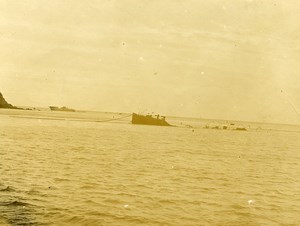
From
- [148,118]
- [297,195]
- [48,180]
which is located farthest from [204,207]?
[148,118]

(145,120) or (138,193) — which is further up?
(145,120)

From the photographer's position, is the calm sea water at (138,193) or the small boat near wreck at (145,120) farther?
the small boat near wreck at (145,120)

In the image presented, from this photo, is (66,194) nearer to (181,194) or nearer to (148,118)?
(181,194)

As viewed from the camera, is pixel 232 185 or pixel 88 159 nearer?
pixel 232 185

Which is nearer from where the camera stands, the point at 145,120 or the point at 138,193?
the point at 138,193

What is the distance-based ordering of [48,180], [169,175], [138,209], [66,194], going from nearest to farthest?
1. [138,209]
2. [66,194]
3. [48,180]
4. [169,175]

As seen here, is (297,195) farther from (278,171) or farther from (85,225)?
(85,225)

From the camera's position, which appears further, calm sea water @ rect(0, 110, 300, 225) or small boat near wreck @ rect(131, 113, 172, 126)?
small boat near wreck @ rect(131, 113, 172, 126)

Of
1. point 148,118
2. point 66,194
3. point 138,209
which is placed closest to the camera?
point 138,209

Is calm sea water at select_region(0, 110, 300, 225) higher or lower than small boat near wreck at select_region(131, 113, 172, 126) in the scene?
lower

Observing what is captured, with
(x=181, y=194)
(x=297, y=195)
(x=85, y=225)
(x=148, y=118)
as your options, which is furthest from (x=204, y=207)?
(x=148, y=118)

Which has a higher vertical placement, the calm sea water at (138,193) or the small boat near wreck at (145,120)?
the small boat near wreck at (145,120)
